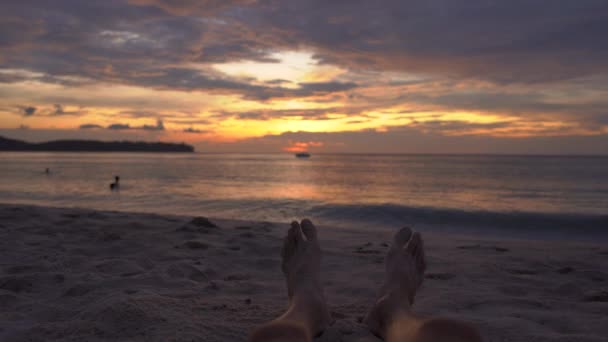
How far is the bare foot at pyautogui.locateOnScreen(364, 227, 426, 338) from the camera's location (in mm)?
1844

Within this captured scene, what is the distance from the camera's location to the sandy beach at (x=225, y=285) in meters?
1.82

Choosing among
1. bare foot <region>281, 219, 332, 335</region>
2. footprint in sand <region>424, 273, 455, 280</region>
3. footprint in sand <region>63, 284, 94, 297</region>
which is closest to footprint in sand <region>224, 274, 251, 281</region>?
bare foot <region>281, 219, 332, 335</region>

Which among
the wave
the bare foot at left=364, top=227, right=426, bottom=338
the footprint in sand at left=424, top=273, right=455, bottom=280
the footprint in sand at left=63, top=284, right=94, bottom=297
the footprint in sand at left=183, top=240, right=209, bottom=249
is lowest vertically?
the wave

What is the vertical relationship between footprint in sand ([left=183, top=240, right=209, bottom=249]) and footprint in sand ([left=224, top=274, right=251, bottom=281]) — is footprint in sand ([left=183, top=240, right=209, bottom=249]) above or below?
above

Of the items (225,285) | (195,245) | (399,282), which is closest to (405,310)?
(399,282)

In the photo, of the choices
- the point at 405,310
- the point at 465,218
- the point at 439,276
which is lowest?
the point at 465,218

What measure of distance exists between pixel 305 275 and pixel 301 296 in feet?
0.85

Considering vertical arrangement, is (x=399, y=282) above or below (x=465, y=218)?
above

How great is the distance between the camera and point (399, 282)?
7.06 ft

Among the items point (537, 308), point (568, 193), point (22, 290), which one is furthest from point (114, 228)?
point (568, 193)

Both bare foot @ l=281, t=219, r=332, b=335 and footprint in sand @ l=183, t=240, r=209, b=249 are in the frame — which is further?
footprint in sand @ l=183, t=240, r=209, b=249

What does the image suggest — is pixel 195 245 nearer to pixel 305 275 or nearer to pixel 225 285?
pixel 225 285

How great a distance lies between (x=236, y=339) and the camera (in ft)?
5.71

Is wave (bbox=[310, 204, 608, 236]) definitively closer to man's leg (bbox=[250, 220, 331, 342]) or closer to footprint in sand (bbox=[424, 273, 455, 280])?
footprint in sand (bbox=[424, 273, 455, 280])
